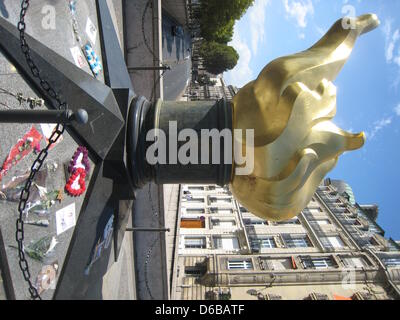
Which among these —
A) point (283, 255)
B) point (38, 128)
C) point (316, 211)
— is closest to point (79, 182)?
point (38, 128)

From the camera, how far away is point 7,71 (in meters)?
2.90

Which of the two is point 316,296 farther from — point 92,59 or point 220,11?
point 220,11

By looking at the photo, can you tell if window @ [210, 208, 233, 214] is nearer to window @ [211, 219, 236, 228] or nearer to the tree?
window @ [211, 219, 236, 228]

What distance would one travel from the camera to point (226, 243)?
68.9 feet

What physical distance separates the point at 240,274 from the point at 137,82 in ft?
45.1

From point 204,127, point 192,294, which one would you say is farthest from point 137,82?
point 192,294

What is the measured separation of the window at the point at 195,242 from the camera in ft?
68.3

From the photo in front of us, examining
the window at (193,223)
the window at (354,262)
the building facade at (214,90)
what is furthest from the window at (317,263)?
the building facade at (214,90)

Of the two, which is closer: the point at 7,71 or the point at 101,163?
the point at 7,71

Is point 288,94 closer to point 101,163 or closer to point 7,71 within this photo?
point 101,163

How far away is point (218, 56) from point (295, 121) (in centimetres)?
3469

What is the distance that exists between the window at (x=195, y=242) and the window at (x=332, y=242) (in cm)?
776

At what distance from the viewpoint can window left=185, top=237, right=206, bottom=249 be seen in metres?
20.8

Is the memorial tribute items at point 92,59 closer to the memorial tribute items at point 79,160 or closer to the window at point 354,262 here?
the memorial tribute items at point 79,160
